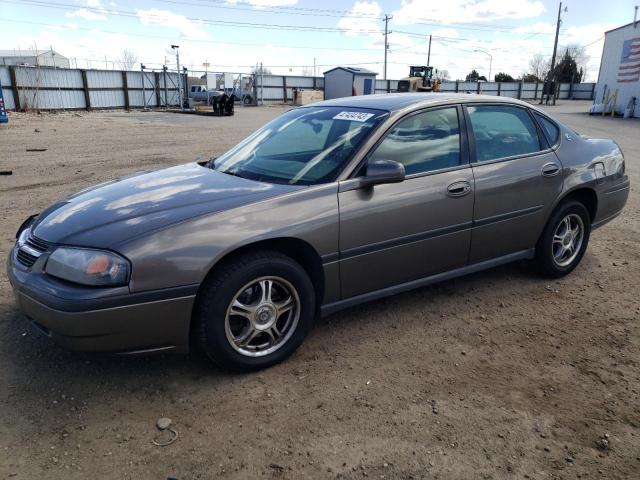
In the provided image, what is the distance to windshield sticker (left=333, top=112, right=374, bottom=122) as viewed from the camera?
144 inches

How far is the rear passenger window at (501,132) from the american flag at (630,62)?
1206 inches

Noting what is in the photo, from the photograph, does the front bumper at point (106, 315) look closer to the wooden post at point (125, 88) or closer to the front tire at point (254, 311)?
the front tire at point (254, 311)

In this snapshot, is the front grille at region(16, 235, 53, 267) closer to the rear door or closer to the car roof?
the car roof

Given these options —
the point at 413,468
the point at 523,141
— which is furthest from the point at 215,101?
the point at 413,468

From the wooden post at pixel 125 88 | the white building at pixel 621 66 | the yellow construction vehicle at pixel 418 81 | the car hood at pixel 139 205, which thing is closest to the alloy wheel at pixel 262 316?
the car hood at pixel 139 205

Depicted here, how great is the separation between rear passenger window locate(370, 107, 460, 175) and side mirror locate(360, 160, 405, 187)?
179 mm

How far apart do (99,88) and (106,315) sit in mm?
33747

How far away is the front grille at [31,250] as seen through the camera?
289cm

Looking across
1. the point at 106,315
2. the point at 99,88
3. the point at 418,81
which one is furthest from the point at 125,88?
the point at 106,315

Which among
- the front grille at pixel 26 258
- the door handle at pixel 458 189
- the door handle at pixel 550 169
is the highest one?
the door handle at pixel 550 169

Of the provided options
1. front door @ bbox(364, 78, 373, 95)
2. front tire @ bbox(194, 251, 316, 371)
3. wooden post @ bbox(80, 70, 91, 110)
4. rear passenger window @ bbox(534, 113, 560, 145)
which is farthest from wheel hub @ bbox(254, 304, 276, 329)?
front door @ bbox(364, 78, 373, 95)

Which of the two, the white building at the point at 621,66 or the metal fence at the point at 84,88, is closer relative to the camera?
the metal fence at the point at 84,88

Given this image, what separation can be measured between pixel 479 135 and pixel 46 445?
3452 millimetres

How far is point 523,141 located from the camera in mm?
4281
